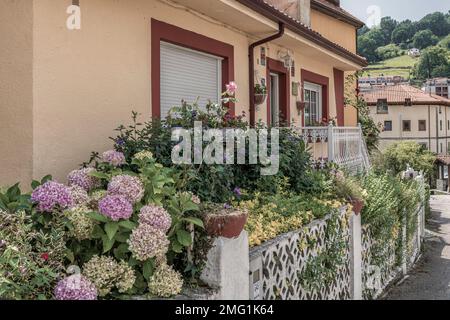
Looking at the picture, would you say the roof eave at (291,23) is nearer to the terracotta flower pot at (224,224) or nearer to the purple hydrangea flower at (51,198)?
the terracotta flower pot at (224,224)

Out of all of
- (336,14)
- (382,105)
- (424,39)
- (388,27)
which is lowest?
(336,14)

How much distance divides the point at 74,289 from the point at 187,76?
470cm

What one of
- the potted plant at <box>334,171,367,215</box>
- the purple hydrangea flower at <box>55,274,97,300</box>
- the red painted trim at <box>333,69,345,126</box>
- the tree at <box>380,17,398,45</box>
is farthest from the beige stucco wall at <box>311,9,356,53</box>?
the tree at <box>380,17,398,45</box>

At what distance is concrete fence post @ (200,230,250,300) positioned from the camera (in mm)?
3391

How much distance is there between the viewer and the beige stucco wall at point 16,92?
4570 mm

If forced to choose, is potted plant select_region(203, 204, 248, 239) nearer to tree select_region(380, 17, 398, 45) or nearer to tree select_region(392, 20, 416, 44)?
tree select_region(380, 17, 398, 45)

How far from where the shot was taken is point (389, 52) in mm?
74562

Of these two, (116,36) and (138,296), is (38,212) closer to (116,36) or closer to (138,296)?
(138,296)

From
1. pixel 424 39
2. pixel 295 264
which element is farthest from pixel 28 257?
pixel 424 39

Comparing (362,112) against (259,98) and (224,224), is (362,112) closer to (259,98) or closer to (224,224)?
(259,98)

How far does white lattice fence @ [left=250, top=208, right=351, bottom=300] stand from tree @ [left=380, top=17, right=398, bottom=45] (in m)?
58.0

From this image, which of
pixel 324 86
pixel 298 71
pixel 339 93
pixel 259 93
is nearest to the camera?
pixel 259 93

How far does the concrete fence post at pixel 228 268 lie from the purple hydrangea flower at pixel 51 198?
40.0 inches
